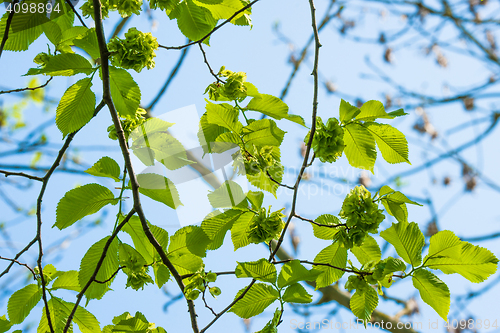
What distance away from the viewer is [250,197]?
49.1 inches

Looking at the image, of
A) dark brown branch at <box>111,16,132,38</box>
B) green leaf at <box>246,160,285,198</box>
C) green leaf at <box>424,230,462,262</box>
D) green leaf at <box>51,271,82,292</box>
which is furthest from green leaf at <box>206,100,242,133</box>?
dark brown branch at <box>111,16,132,38</box>

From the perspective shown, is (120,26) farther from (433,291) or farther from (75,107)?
(433,291)

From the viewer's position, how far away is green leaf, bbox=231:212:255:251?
4.12ft

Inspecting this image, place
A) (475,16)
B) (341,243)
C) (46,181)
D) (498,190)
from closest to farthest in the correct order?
(341,243) → (46,181) → (498,190) → (475,16)

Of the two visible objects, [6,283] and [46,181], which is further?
[6,283]

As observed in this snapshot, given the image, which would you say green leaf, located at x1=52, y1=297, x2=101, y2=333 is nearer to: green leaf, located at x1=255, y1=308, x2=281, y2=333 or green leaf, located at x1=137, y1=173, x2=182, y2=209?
green leaf, located at x1=137, y1=173, x2=182, y2=209

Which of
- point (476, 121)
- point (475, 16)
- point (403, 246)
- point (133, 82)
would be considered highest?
point (475, 16)

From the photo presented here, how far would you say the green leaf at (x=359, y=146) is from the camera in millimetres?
1282

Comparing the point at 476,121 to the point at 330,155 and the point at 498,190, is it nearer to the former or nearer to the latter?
the point at 498,190

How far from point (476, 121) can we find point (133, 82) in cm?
495

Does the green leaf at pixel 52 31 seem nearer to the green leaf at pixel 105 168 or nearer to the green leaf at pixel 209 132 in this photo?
the green leaf at pixel 105 168

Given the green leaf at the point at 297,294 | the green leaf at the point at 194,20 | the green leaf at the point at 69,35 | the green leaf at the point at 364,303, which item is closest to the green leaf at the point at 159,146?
the green leaf at the point at 194,20

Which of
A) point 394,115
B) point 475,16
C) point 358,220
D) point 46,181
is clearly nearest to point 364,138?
point 394,115

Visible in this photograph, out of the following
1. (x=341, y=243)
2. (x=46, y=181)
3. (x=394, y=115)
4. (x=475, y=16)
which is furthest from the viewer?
(x=475, y=16)
